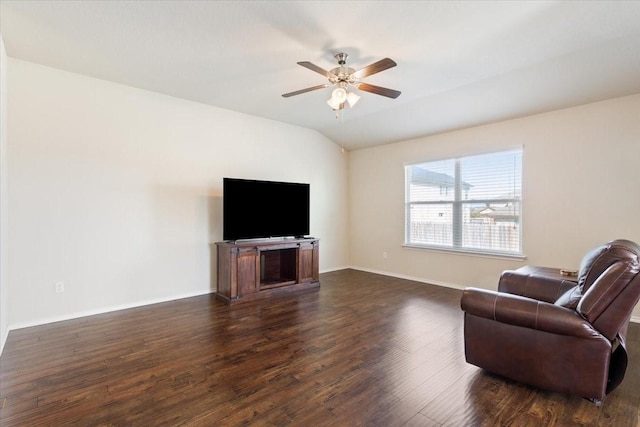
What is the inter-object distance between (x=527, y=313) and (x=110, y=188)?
4439 mm

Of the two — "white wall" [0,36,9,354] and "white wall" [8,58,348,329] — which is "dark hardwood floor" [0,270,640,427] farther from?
"white wall" [8,58,348,329]

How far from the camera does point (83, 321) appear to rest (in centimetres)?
342

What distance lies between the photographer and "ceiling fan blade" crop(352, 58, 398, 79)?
2.52 metres

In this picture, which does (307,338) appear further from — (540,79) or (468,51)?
(540,79)

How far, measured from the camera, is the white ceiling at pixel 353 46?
7.82 feet

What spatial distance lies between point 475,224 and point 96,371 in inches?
195

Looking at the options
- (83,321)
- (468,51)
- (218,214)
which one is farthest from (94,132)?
(468,51)

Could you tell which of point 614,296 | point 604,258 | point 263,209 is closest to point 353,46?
point 263,209

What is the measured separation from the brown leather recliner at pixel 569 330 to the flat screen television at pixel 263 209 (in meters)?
2.99

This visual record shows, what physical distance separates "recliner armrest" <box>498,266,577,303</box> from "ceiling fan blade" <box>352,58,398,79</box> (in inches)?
93.1

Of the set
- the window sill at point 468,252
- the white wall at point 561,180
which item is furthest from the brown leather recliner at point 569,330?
the window sill at point 468,252

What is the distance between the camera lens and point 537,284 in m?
2.89

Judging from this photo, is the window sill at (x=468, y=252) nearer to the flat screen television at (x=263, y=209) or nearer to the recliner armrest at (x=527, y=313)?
the flat screen television at (x=263, y=209)

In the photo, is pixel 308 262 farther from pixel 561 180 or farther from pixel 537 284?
pixel 561 180
